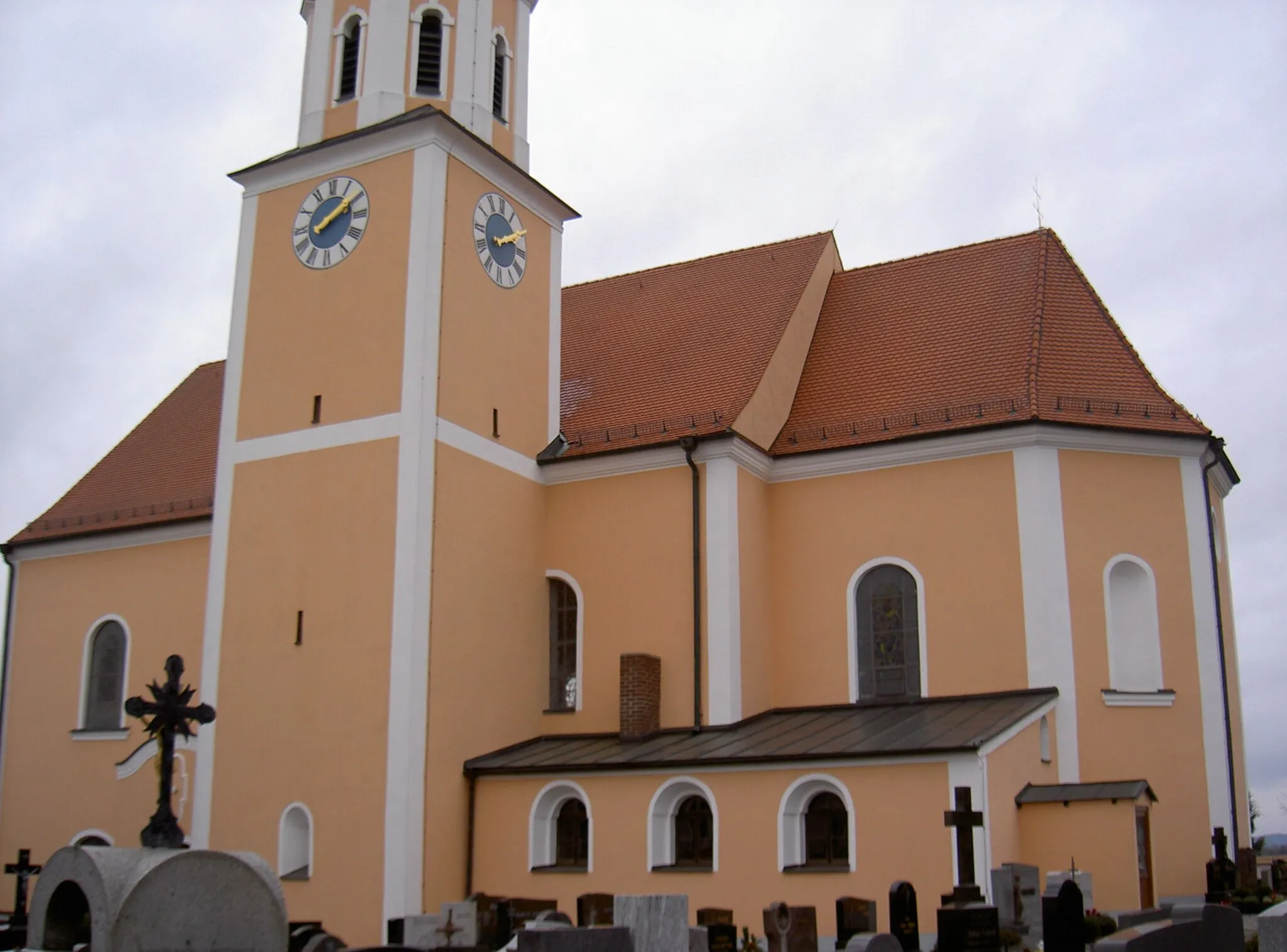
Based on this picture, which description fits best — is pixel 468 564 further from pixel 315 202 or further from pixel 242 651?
pixel 315 202

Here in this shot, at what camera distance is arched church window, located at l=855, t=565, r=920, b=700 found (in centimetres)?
1809

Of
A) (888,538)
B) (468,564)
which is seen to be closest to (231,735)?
(468,564)

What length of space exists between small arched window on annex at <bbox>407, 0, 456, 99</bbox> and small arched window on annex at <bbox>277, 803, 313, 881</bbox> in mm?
9613

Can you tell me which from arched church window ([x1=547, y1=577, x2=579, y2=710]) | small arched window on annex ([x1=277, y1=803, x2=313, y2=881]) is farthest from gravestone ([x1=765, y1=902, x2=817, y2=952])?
small arched window on annex ([x1=277, y1=803, x2=313, y2=881])

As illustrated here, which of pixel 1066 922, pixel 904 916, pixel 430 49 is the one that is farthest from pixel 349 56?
pixel 1066 922

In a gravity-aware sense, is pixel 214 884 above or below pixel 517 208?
below

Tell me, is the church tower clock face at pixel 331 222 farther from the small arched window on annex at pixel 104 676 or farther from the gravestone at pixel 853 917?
the gravestone at pixel 853 917

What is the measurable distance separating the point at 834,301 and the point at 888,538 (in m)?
5.13

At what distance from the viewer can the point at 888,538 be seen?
18562mm

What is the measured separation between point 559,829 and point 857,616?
4618 millimetres

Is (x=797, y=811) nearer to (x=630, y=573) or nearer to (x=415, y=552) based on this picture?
(x=630, y=573)

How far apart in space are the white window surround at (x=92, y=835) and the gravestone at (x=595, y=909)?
9.12 m

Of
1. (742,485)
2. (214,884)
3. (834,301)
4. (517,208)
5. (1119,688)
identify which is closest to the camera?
(214,884)

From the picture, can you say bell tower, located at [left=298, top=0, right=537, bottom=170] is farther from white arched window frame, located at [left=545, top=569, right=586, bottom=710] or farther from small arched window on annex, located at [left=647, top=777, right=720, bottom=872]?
small arched window on annex, located at [left=647, top=777, right=720, bottom=872]
